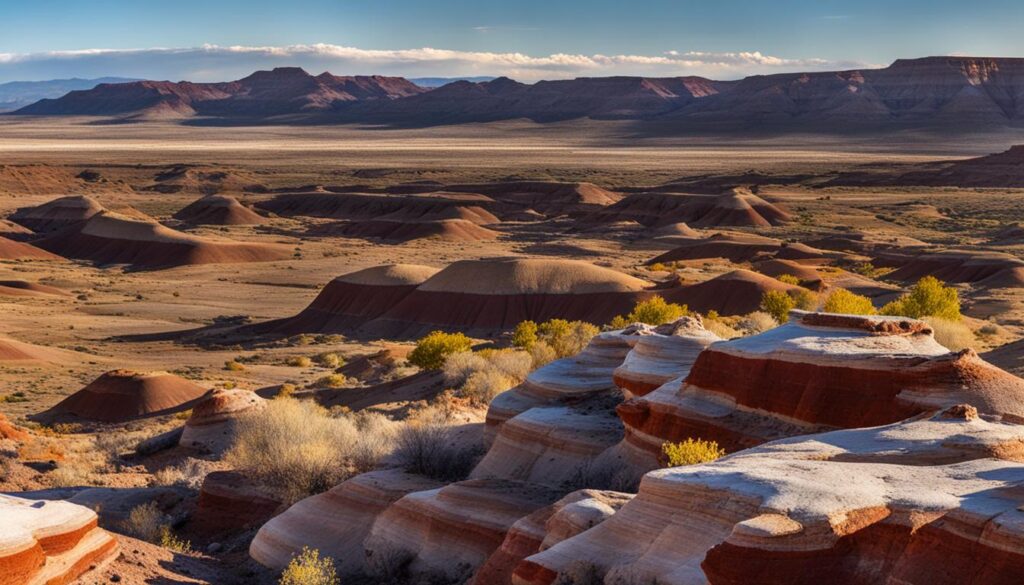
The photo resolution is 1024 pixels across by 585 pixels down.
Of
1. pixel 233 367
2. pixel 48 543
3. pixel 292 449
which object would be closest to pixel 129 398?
pixel 233 367

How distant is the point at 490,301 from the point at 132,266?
4385cm

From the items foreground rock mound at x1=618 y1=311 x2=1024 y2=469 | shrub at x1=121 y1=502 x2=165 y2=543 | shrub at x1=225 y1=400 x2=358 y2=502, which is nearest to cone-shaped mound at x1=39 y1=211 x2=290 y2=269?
shrub at x1=225 y1=400 x2=358 y2=502

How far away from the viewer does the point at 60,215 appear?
121250mm

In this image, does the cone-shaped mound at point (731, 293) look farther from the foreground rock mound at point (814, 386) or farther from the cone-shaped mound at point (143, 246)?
the cone-shaped mound at point (143, 246)

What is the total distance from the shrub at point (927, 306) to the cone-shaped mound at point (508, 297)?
671 inches

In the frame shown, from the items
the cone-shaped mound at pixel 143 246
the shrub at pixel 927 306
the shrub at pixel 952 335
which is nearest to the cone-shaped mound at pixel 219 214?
the cone-shaped mound at pixel 143 246

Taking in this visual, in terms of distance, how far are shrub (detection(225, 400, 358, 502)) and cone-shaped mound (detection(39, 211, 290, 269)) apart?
67.9 meters

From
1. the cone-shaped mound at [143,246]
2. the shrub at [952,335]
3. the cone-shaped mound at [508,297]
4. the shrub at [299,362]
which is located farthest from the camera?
the cone-shaped mound at [143,246]

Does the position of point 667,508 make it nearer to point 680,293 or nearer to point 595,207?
point 680,293

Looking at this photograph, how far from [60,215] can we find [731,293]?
272 ft

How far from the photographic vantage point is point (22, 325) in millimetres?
66562

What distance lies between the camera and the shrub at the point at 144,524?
2323 cm

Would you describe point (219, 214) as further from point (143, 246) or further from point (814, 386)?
point (814, 386)

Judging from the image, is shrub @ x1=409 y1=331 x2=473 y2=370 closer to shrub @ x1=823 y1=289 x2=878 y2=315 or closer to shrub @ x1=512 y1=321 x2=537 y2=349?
shrub @ x1=512 y1=321 x2=537 y2=349
